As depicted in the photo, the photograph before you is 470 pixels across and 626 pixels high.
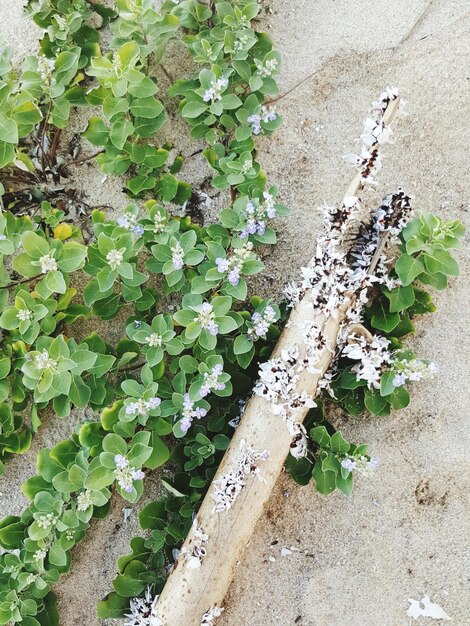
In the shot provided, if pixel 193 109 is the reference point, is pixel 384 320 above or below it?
below

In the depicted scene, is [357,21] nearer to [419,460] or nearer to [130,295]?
[130,295]

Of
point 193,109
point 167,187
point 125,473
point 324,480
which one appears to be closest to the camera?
point 125,473

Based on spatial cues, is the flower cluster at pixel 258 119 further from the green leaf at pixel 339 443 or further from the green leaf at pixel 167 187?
the green leaf at pixel 339 443

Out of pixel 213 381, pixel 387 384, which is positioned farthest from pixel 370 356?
pixel 213 381

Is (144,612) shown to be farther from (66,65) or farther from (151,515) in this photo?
(66,65)

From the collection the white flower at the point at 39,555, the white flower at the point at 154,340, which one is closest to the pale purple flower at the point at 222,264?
the white flower at the point at 154,340
